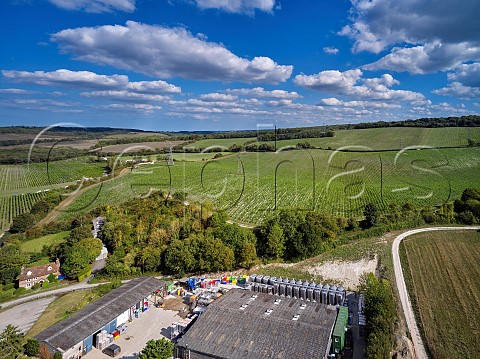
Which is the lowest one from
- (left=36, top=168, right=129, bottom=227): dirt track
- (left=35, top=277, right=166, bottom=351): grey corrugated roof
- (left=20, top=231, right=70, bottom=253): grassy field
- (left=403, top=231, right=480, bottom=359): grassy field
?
(left=20, top=231, right=70, bottom=253): grassy field

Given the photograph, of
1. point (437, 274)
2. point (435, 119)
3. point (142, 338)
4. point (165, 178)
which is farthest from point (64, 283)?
point (435, 119)

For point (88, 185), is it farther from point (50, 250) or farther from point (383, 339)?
point (383, 339)

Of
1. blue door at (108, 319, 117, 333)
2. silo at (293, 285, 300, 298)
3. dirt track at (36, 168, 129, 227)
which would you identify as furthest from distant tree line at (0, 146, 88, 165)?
silo at (293, 285, 300, 298)

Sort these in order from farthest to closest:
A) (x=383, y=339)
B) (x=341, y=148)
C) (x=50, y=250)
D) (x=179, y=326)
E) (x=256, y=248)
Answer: (x=341, y=148) < (x=50, y=250) < (x=256, y=248) < (x=179, y=326) < (x=383, y=339)

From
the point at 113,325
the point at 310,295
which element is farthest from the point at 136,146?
the point at 310,295

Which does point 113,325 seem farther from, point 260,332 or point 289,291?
point 289,291

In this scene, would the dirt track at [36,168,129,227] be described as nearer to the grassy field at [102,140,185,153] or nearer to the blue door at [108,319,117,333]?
the grassy field at [102,140,185,153]

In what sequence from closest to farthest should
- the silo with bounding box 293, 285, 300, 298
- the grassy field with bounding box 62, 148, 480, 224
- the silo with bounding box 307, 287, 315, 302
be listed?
the silo with bounding box 307, 287, 315, 302, the silo with bounding box 293, 285, 300, 298, the grassy field with bounding box 62, 148, 480, 224

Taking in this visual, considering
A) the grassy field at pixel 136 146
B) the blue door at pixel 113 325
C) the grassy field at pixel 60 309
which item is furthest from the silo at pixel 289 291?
the grassy field at pixel 136 146
